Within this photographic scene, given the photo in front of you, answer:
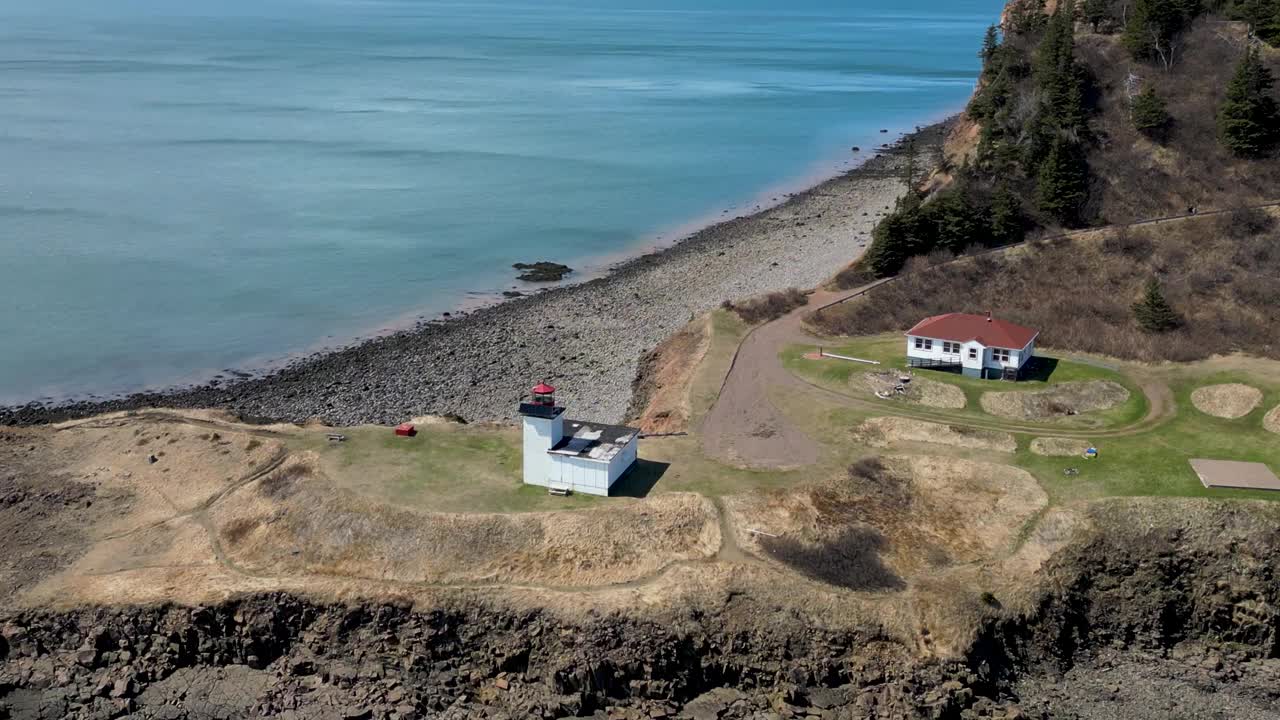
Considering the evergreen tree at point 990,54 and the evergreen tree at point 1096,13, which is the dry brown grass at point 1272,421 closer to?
the evergreen tree at point 990,54

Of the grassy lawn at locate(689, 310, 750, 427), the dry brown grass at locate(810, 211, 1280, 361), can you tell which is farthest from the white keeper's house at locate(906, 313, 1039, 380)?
the grassy lawn at locate(689, 310, 750, 427)

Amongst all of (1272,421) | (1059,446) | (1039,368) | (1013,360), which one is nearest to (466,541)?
(1059,446)

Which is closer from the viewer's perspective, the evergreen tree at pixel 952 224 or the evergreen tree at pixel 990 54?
the evergreen tree at pixel 952 224

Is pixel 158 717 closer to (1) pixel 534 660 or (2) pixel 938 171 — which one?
(1) pixel 534 660

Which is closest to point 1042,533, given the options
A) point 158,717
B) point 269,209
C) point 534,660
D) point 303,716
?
point 534,660

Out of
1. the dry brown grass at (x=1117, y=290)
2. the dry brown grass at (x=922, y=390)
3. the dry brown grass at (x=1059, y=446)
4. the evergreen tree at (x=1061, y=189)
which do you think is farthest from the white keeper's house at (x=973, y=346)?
the evergreen tree at (x=1061, y=189)

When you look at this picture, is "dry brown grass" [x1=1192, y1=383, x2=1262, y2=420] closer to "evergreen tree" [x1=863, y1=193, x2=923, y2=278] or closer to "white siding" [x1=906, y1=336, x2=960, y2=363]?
"white siding" [x1=906, y1=336, x2=960, y2=363]
